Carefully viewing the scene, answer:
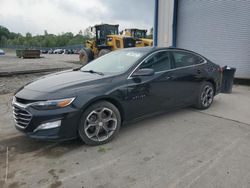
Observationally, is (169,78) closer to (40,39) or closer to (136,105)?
(136,105)

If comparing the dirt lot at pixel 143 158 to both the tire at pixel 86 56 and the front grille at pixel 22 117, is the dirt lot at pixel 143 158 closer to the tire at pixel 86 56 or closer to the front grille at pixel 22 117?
the front grille at pixel 22 117

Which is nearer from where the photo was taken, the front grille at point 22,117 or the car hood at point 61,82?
the front grille at point 22,117

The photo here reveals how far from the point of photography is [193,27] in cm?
1005

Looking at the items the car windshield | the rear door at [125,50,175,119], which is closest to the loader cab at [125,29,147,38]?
the car windshield

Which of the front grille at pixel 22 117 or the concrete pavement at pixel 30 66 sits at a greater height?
the concrete pavement at pixel 30 66

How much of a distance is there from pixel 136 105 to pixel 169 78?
968 mm

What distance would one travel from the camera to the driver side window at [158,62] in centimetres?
400

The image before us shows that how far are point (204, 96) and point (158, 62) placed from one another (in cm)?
168

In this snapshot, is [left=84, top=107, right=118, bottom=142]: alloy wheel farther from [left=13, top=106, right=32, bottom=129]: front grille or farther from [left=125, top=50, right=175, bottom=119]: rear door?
[left=13, top=106, right=32, bottom=129]: front grille

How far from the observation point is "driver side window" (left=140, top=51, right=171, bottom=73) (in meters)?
4.00

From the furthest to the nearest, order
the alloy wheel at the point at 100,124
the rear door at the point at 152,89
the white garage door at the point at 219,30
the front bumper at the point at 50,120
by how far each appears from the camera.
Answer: the white garage door at the point at 219,30
the rear door at the point at 152,89
the alloy wheel at the point at 100,124
the front bumper at the point at 50,120

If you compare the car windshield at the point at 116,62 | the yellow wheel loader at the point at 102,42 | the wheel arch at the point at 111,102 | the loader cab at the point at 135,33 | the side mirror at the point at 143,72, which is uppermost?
the loader cab at the point at 135,33

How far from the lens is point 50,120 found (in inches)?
118

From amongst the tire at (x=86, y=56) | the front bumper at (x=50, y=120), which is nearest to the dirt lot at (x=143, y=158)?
the front bumper at (x=50, y=120)
